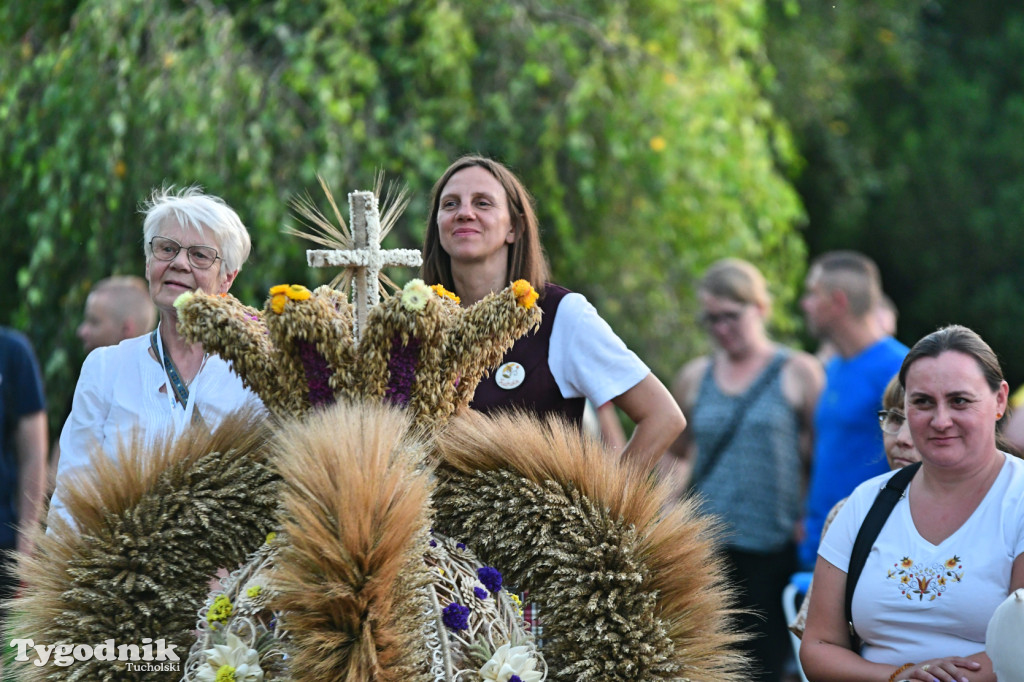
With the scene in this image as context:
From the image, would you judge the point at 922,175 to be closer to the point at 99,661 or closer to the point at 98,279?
the point at 98,279

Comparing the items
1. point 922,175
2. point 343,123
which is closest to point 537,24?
point 343,123

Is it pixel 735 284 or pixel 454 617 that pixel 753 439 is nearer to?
pixel 735 284

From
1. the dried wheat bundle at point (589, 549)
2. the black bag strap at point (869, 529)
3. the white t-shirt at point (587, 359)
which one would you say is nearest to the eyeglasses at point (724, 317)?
the black bag strap at point (869, 529)

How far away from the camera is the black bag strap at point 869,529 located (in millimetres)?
2596

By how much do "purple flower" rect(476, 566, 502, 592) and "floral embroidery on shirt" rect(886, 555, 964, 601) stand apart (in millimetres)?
1071

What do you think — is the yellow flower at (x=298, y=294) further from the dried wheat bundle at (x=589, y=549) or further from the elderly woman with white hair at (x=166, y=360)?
the elderly woman with white hair at (x=166, y=360)

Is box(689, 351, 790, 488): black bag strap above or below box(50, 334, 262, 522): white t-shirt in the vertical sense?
above

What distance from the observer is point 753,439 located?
455cm

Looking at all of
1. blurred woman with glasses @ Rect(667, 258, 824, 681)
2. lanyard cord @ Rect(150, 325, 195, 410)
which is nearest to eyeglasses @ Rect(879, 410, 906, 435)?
blurred woman with glasses @ Rect(667, 258, 824, 681)

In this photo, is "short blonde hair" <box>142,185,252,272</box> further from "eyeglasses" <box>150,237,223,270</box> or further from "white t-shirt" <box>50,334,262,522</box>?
"white t-shirt" <box>50,334,262,522</box>

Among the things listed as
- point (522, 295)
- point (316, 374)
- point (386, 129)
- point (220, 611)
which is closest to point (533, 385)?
point (522, 295)

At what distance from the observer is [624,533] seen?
198 cm

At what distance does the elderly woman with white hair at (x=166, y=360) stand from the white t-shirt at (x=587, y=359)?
0.75 m

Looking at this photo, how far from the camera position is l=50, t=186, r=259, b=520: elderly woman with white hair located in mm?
2477
